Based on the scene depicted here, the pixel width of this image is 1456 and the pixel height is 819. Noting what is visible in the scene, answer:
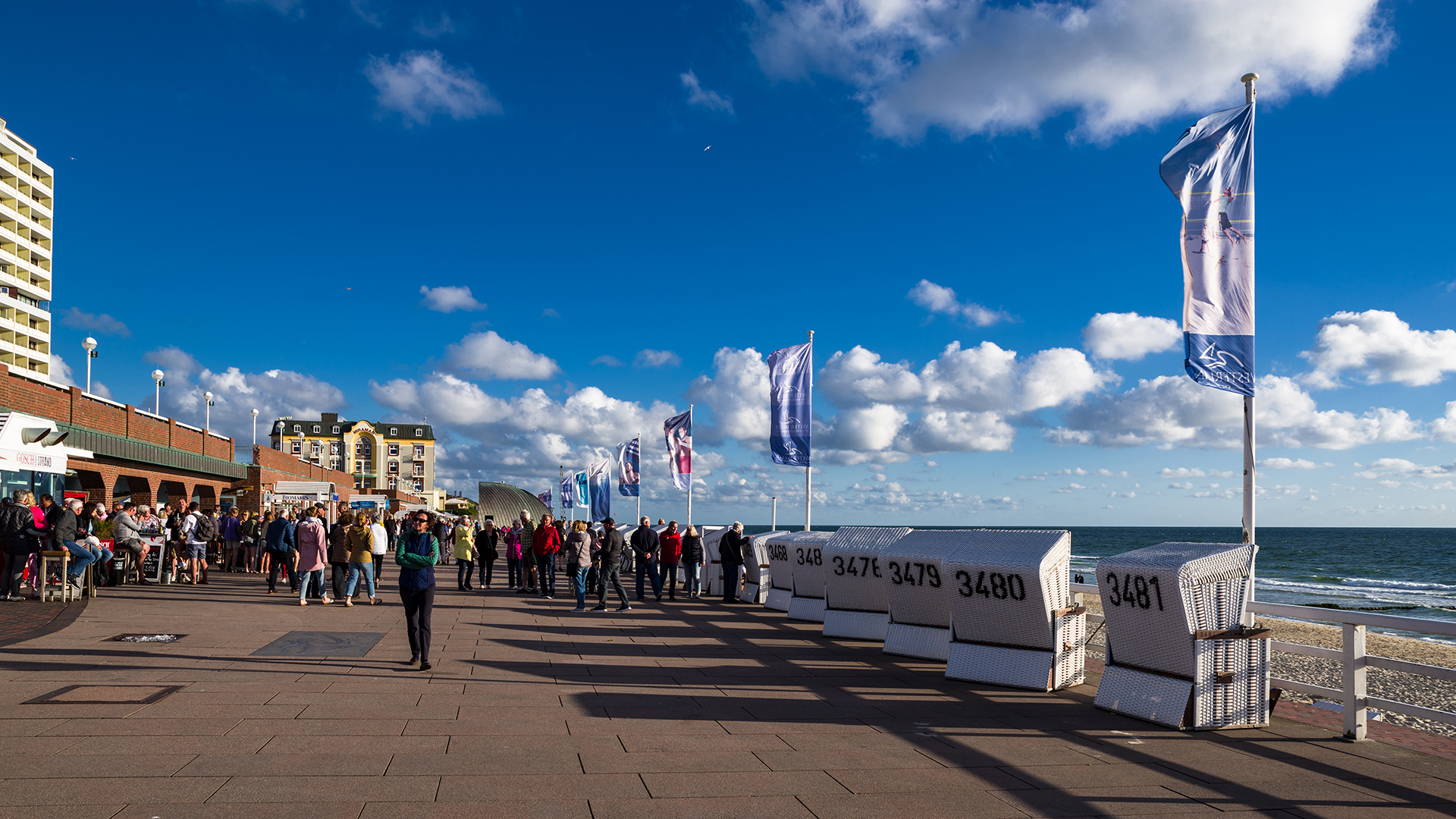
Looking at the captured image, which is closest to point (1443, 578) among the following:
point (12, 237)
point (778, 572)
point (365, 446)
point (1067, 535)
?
point (778, 572)

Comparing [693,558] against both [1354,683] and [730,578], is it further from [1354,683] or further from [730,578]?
[1354,683]

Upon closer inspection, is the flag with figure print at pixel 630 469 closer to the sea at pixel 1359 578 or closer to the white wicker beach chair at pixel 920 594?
the sea at pixel 1359 578

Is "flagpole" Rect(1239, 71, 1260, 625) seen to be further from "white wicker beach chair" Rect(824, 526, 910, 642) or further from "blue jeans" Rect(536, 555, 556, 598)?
"blue jeans" Rect(536, 555, 556, 598)

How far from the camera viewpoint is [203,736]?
20.5 feet

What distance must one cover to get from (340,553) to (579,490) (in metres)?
33.2

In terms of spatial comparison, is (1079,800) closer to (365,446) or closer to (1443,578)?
(1443,578)

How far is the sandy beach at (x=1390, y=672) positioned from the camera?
1101 cm

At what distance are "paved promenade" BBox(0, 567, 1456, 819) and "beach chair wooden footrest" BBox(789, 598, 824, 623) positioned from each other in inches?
148

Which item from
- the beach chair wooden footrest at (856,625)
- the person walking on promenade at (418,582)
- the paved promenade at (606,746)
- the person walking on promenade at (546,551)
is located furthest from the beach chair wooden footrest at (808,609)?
the person walking on promenade at (418,582)

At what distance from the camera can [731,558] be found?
18.5 meters

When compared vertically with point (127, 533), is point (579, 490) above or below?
above

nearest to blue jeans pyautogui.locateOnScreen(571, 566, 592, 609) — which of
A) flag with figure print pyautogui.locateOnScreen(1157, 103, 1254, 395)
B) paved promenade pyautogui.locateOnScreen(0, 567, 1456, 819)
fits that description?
paved promenade pyautogui.locateOnScreen(0, 567, 1456, 819)

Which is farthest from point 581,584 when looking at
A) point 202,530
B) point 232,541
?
point 232,541

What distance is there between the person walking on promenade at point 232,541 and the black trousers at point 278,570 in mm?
4964
